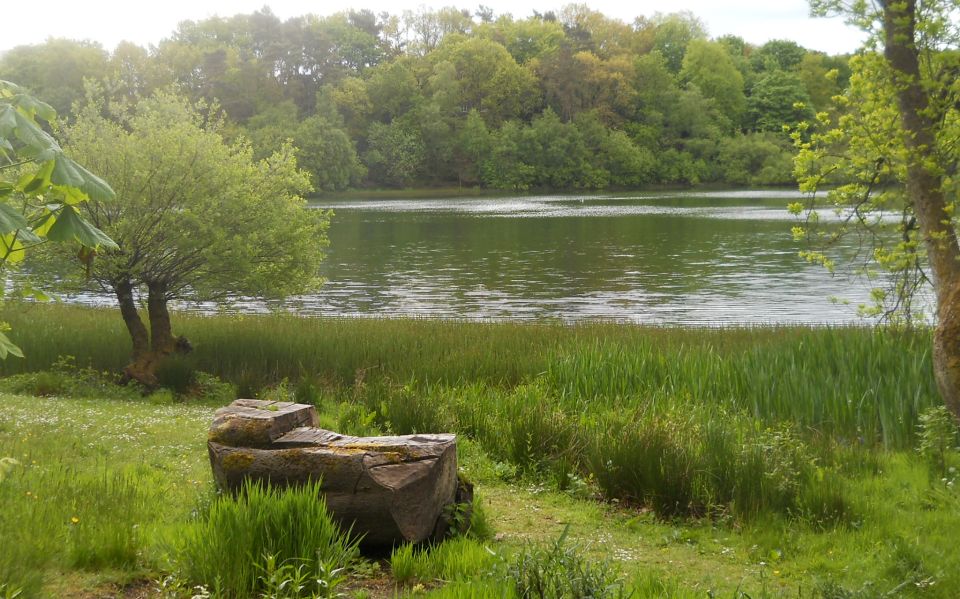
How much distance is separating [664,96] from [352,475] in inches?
4325

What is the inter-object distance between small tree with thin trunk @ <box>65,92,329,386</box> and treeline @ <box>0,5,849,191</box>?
71.5m

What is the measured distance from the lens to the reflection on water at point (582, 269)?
26594mm

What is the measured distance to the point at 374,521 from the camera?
212 inches

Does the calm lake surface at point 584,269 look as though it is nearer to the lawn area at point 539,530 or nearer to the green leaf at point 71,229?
the lawn area at point 539,530

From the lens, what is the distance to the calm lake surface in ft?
87.2

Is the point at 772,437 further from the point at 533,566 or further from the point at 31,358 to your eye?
the point at 31,358

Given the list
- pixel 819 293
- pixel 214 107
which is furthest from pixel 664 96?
pixel 214 107

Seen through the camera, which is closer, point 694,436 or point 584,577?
point 584,577

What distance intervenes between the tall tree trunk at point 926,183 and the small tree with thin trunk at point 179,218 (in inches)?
409

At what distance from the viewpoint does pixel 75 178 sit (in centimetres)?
342


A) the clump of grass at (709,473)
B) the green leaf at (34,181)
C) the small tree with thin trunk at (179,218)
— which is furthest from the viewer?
the small tree with thin trunk at (179,218)

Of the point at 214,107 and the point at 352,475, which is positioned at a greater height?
the point at 214,107

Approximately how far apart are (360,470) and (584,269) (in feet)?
102

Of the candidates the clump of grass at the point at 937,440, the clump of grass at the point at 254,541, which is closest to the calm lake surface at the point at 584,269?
the clump of grass at the point at 937,440
